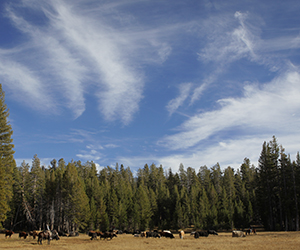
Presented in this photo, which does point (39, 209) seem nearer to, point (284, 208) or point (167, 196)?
point (167, 196)

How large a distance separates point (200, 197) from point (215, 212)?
853cm

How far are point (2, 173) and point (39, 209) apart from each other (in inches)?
2080

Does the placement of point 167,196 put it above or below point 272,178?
below

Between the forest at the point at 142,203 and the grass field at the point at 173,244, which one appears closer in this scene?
the grass field at the point at 173,244

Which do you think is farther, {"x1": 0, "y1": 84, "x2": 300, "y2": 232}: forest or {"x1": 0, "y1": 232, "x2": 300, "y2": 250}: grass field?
{"x1": 0, "y1": 84, "x2": 300, "y2": 232}: forest

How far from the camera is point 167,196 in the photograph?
99.9 metres

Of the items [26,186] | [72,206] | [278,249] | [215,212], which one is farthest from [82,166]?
[278,249]

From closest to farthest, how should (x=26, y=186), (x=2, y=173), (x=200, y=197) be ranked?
1. (x=2, y=173)
2. (x=26, y=186)
3. (x=200, y=197)

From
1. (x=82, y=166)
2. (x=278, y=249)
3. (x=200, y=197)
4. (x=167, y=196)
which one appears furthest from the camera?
(x=82, y=166)

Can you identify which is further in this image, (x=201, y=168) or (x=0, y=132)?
(x=201, y=168)

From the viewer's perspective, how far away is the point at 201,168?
404 feet

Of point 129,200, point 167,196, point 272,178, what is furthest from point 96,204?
point 272,178

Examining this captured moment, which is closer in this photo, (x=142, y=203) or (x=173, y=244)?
(x=173, y=244)

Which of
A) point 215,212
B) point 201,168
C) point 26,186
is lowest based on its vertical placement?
point 215,212
